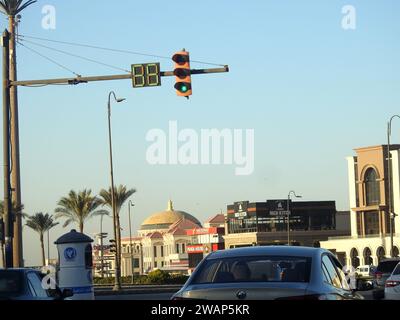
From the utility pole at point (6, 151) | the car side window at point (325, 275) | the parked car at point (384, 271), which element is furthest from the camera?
the parked car at point (384, 271)

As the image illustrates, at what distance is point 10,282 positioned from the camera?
42.5 ft

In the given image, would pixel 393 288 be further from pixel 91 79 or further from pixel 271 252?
pixel 271 252

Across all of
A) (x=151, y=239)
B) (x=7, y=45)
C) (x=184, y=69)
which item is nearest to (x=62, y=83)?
(x=7, y=45)

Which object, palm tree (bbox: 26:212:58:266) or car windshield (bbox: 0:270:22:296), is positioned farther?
palm tree (bbox: 26:212:58:266)

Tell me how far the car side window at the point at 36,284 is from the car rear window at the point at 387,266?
23.4 metres

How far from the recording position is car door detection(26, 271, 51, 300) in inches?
520

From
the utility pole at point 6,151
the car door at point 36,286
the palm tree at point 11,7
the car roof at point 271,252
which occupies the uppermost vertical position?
the palm tree at point 11,7

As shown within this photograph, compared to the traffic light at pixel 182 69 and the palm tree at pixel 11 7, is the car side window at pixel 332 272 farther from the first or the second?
the palm tree at pixel 11 7

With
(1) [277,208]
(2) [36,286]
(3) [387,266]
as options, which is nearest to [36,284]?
(2) [36,286]

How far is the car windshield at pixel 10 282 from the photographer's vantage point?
12820 millimetres

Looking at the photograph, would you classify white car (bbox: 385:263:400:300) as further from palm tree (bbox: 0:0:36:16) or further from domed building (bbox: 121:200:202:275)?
domed building (bbox: 121:200:202:275)

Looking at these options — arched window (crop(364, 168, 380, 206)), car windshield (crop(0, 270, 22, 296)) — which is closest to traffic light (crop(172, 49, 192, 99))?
car windshield (crop(0, 270, 22, 296))

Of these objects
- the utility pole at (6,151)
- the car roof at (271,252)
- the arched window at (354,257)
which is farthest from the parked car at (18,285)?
the arched window at (354,257)

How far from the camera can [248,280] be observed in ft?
34.2
